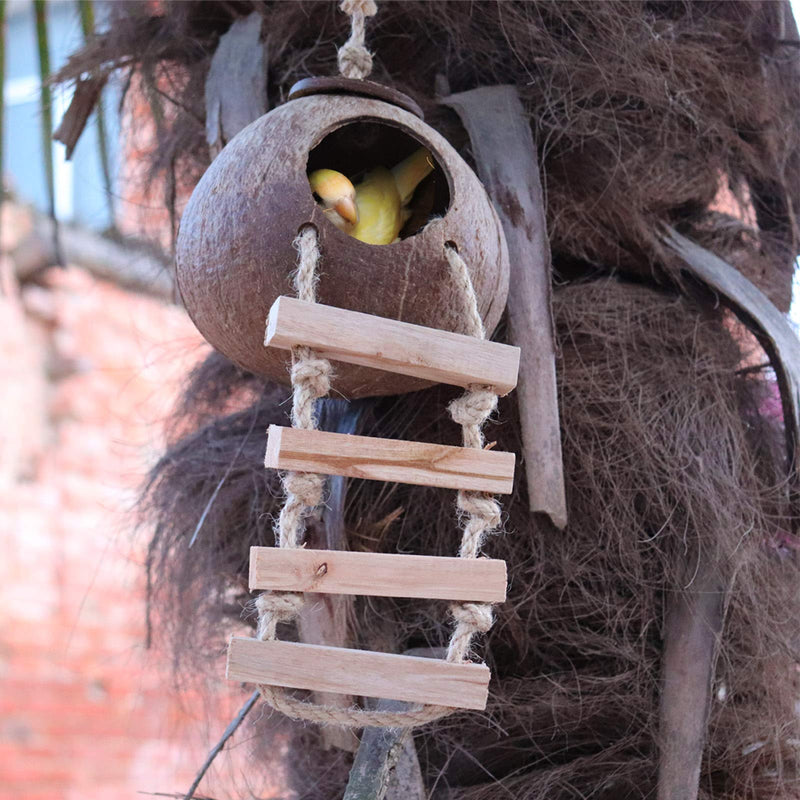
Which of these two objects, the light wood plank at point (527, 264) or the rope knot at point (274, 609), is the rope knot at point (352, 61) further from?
the rope knot at point (274, 609)

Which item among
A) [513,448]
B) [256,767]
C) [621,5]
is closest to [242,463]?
[513,448]

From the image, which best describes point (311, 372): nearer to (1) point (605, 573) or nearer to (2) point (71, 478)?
(1) point (605, 573)

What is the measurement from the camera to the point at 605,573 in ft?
2.54

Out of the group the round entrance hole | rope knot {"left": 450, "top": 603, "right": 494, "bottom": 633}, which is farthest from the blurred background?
rope knot {"left": 450, "top": 603, "right": 494, "bottom": 633}

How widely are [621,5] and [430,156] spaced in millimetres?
258

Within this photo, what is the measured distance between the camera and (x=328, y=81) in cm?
64

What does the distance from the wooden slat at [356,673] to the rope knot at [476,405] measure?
0.49 ft

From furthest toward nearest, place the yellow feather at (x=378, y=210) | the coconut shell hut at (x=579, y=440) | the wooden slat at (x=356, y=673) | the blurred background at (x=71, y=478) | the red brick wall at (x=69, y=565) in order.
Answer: the red brick wall at (x=69, y=565) → the blurred background at (x=71, y=478) → the coconut shell hut at (x=579, y=440) → the yellow feather at (x=378, y=210) → the wooden slat at (x=356, y=673)

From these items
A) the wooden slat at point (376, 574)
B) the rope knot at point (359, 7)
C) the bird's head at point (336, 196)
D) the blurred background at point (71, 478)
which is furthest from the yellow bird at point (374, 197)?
the blurred background at point (71, 478)

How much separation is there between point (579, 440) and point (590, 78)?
0.31m

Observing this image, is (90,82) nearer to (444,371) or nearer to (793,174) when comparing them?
(444,371)

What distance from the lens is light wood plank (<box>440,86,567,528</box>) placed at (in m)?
0.73

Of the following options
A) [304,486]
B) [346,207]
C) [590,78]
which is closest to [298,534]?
[304,486]

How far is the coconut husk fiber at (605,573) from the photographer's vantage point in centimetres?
76
